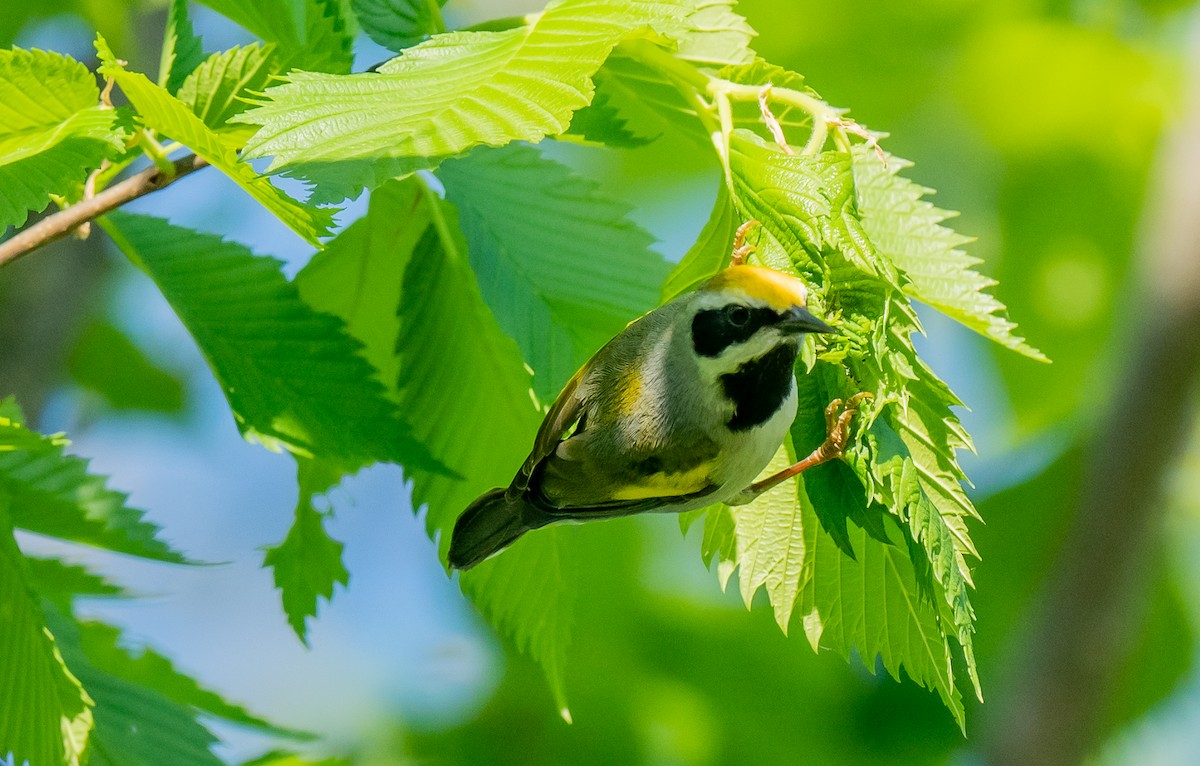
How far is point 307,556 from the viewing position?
6.09 feet

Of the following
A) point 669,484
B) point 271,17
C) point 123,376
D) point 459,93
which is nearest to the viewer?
point 459,93

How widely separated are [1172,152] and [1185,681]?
1877 millimetres

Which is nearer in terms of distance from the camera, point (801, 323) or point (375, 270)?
point (801, 323)

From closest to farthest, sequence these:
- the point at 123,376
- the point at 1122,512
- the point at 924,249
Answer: the point at 924,249, the point at 1122,512, the point at 123,376

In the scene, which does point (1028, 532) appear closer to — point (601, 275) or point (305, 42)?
point (601, 275)

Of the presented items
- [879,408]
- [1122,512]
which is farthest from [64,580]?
[1122,512]

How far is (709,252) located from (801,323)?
19cm

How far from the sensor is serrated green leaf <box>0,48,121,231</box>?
1274 millimetres

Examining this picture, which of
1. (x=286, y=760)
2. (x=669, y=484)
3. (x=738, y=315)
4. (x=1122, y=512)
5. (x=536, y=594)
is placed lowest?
(x=1122, y=512)

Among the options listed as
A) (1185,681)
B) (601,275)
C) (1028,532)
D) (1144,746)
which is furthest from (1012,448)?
(601,275)

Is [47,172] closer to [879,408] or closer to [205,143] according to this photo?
[205,143]

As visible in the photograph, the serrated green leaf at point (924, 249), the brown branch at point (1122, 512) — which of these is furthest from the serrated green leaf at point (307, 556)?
the brown branch at point (1122, 512)

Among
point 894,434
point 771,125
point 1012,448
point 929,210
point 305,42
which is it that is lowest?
point 1012,448

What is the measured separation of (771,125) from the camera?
1.38 m
